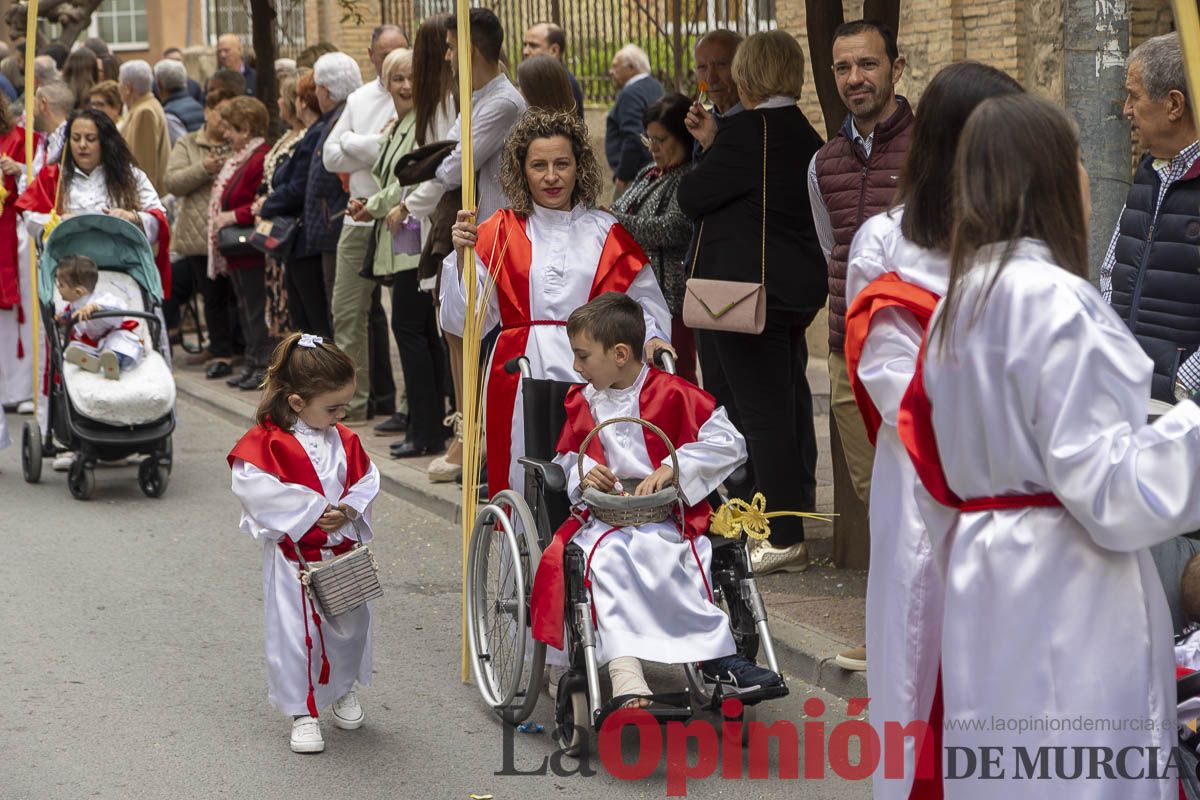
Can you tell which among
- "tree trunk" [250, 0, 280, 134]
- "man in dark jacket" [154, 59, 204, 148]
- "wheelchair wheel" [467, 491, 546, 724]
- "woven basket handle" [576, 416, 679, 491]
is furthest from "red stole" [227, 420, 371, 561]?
"man in dark jacket" [154, 59, 204, 148]

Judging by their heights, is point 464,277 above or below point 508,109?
below

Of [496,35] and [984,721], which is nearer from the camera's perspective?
[984,721]

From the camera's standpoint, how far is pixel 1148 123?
5.20m

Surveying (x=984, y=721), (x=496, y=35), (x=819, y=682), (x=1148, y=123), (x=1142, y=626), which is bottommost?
(x=819, y=682)

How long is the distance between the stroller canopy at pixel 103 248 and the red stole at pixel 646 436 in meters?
4.96

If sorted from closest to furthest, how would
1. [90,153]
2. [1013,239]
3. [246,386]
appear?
A: [1013,239] < [90,153] < [246,386]

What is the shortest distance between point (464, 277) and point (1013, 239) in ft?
10.5

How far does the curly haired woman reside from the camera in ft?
20.4

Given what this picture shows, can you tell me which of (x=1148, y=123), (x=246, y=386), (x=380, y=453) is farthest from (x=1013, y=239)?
(x=246, y=386)

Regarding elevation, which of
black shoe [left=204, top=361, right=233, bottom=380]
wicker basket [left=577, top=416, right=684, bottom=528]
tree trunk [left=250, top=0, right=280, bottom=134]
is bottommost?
black shoe [left=204, top=361, right=233, bottom=380]

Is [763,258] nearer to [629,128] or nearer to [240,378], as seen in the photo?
[629,128]

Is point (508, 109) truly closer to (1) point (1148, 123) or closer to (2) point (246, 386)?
(1) point (1148, 123)

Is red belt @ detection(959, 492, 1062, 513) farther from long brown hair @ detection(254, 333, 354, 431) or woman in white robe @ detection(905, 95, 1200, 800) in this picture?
long brown hair @ detection(254, 333, 354, 431)

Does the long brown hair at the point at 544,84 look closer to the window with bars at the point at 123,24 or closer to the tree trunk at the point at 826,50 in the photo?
the tree trunk at the point at 826,50
